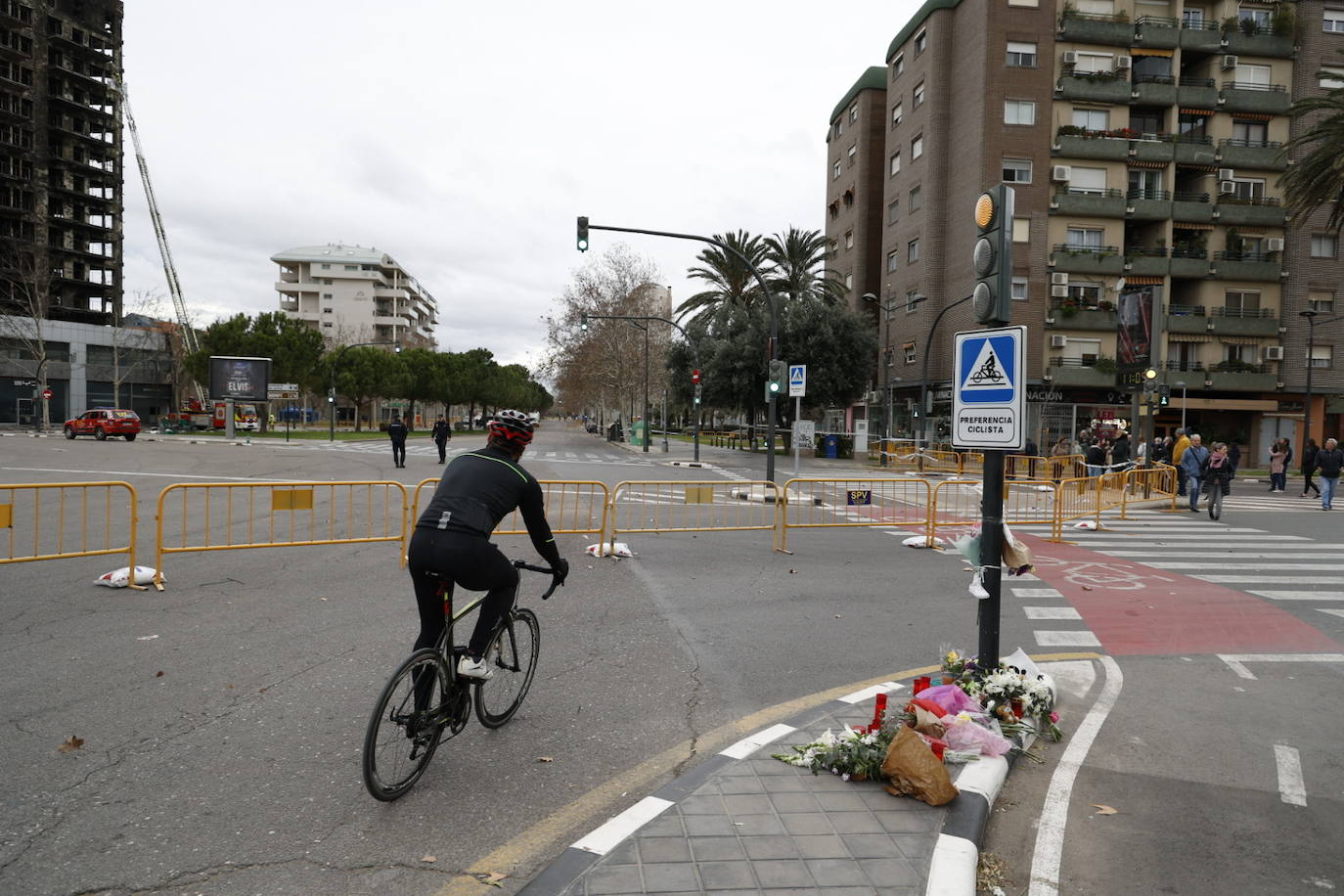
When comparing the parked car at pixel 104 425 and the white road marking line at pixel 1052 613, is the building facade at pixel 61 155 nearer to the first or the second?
the parked car at pixel 104 425

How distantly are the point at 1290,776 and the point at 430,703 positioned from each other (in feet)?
14.3

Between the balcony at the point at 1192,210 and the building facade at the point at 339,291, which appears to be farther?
the building facade at the point at 339,291

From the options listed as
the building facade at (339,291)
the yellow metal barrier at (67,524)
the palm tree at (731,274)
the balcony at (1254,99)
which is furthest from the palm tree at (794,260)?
the building facade at (339,291)

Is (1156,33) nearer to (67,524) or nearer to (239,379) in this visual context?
(67,524)

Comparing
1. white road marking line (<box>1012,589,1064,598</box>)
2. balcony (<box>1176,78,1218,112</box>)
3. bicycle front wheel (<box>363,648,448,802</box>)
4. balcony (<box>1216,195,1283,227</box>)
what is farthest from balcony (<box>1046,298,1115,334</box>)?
bicycle front wheel (<box>363,648,448,802</box>)

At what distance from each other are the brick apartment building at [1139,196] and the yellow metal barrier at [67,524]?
32278 millimetres

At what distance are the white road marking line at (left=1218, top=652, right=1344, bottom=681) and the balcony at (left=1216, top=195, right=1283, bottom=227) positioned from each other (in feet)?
136

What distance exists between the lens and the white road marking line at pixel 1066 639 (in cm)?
698

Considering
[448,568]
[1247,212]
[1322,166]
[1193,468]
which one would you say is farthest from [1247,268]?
[448,568]

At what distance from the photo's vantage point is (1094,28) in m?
38.9

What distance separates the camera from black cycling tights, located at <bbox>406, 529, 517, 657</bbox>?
390 cm

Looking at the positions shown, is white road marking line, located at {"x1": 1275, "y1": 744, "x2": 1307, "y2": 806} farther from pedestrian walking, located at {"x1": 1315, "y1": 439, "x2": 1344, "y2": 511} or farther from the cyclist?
pedestrian walking, located at {"x1": 1315, "y1": 439, "x2": 1344, "y2": 511}

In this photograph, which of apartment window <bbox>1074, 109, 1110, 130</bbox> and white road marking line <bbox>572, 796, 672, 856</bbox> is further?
apartment window <bbox>1074, 109, 1110, 130</bbox>

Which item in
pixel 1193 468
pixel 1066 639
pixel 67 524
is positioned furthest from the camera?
pixel 1193 468
